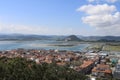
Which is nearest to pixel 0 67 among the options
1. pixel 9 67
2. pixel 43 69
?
pixel 9 67

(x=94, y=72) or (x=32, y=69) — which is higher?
(x=32, y=69)

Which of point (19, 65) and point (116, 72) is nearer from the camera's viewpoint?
point (19, 65)

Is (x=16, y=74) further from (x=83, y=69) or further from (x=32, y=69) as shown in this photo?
(x=83, y=69)

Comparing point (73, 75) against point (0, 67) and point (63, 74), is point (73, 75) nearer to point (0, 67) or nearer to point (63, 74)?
point (63, 74)

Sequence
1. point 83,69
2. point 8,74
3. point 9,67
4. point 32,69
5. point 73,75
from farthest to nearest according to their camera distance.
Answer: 1. point 83,69
2. point 73,75
3. point 32,69
4. point 9,67
5. point 8,74

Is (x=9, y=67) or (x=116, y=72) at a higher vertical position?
(x=9, y=67)

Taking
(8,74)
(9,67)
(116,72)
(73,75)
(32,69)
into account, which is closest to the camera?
(8,74)

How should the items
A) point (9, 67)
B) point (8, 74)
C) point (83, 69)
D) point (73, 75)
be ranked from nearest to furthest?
point (8, 74) → point (9, 67) → point (73, 75) → point (83, 69)

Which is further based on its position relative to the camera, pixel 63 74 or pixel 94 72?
pixel 94 72

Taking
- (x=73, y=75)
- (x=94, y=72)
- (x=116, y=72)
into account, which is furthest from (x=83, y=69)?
(x=73, y=75)
